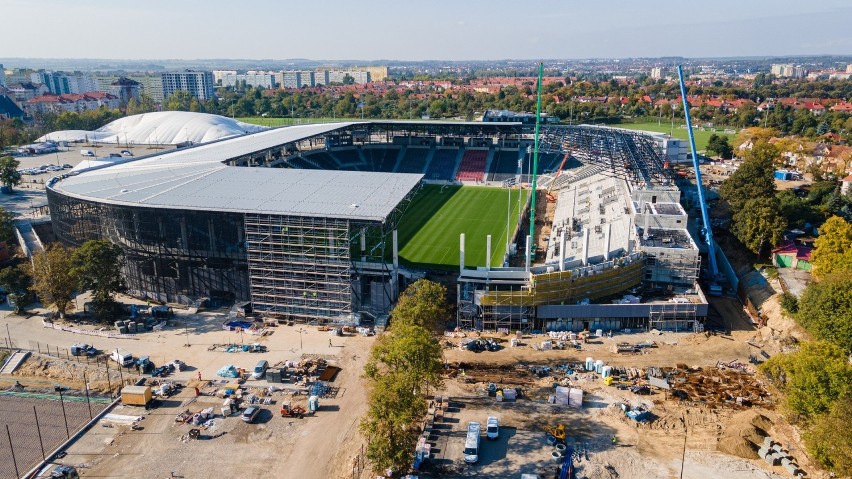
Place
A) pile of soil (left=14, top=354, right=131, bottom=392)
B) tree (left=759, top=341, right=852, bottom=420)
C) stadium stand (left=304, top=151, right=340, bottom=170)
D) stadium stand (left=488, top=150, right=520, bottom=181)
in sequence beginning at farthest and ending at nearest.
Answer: stadium stand (left=488, top=150, right=520, bottom=181) → stadium stand (left=304, top=151, right=340, bottom=170) → pile of soil (left=14, top=354, right=131, bottom=392) → tree (left=759, top=341, right=852, bottom=420)

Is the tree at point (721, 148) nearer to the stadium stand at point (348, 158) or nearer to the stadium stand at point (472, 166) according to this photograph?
the stadium stand at point (472, 166)

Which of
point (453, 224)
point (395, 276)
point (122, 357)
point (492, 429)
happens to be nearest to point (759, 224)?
point (453, 224)

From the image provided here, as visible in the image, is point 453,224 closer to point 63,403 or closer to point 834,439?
point 63,403

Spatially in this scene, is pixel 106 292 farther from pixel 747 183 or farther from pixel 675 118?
pixel 675 118

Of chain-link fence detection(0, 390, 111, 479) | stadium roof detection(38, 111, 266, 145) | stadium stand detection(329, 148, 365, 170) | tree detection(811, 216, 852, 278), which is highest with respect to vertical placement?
stadium roof detection(38, 111, 266, 145)

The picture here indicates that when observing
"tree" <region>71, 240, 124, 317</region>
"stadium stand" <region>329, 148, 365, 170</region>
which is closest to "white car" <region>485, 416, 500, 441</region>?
"tree" <region>71, 240, 124, 317</region>

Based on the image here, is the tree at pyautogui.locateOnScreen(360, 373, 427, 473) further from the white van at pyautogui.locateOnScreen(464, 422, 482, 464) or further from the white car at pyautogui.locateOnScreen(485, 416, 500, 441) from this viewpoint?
the white car at pyautogui.locateOnScreen(485, 416, 500, 441)
